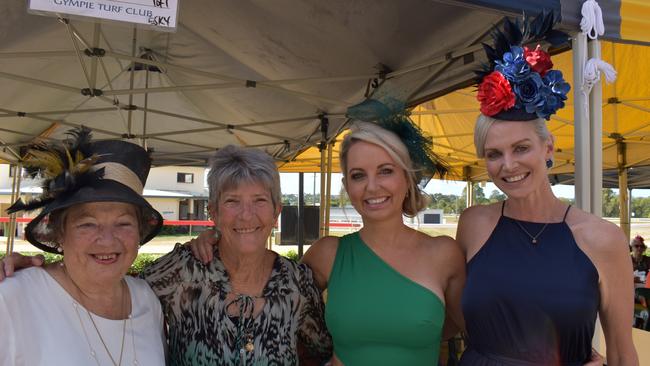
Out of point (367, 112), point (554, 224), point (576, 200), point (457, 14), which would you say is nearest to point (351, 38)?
point (457, 14)

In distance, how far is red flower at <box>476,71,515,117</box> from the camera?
1.45 m

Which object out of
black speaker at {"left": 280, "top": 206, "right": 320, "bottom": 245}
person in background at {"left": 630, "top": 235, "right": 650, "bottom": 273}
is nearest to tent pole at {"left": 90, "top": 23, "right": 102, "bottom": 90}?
black speaker at {"left": 280, "top": 206, "right": 320, "bottom": 245}

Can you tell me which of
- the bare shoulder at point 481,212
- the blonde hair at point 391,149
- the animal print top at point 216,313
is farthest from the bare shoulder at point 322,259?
the bare shoulder at point 481,212

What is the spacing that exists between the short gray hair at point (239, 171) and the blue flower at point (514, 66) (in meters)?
0.82

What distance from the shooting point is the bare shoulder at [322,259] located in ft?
5.90

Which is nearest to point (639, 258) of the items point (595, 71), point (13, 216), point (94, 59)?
point (595, 71)

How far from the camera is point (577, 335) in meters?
1.41

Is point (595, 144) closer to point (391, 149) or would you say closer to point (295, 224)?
point (391, 149)

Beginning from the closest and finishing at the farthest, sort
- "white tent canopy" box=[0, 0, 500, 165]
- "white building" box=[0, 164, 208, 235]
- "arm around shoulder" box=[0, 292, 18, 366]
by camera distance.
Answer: "arm around shoulder" box=[0, 292, 18, 366] < "white tent canopy" box=[0, 0, 500, 165] < "white building" box=[0, 164, 208, 235]

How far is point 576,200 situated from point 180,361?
161 cm

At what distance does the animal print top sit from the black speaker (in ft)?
29.2

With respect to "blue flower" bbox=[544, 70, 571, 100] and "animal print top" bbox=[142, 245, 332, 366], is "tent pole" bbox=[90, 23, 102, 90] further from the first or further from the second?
"blue flower" bbox=[544, 70, 571, 100]

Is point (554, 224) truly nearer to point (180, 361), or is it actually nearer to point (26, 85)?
point (180, 361)

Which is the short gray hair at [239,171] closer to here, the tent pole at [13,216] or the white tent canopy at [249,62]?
the white tent canopy at [249,62]
